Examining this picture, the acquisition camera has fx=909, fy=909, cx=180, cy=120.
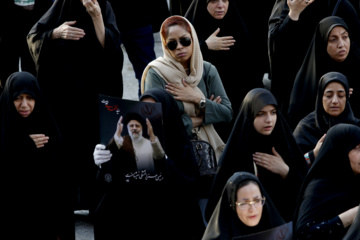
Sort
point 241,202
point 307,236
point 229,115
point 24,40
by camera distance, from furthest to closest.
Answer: point 24,40
point 229,115
point 307,236
point 241,202

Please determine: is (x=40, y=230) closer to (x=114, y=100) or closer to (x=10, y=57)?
(x=114, y=100)

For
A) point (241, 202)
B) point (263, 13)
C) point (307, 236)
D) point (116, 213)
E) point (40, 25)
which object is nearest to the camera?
point (241, 202)

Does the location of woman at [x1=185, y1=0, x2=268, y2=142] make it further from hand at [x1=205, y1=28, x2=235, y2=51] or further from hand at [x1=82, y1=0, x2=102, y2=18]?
hand at [x1=82, y1=0, x2=102, y2=18]

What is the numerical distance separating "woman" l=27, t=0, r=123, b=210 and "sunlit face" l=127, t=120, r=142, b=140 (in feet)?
4.96

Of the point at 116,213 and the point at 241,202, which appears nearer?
the point at 241,202

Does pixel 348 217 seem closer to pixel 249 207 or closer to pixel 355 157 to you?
pixel 355 157

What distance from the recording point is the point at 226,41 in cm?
855

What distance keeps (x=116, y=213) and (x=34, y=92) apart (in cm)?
113

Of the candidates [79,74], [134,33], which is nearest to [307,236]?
[79,74]

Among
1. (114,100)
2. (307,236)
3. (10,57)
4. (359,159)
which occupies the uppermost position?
(10,57)

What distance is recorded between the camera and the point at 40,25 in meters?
7.98

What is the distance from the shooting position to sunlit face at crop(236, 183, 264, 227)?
5734 millimetres

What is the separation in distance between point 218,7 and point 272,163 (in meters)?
2.22

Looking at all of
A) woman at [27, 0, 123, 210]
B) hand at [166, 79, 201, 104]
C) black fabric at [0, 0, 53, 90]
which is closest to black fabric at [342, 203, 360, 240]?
hand at [166, 79, 201, 104]
